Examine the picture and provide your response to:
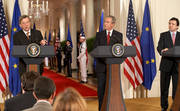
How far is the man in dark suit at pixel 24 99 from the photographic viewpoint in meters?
2.42

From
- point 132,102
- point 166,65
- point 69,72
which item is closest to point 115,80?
point 166,65

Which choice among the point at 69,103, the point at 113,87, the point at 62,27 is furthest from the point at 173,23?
the point at 62,27

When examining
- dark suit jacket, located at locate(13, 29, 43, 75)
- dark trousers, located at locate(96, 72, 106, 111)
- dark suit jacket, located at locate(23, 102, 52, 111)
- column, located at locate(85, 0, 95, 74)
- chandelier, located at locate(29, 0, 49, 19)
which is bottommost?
dark trousers, located at locate(96, 72, 106, 111)

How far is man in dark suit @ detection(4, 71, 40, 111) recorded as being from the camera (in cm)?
242

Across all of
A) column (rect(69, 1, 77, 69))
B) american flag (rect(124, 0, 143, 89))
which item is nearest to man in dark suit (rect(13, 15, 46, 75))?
american flag (rect(124, 0, 143, 89))

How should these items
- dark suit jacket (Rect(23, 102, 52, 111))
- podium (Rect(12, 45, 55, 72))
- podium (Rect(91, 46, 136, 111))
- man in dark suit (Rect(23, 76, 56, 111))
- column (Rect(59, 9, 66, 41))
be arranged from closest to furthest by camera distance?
dark suit jacket (Rect(23, 102, 52, 111)), man in dark suit (Rect(23, 76, 56, 111)), podium (Rect(12, 45, 55, 72)), podium (Rect(91, 46, 136, 111)), column (Rect(59, 9, 66, 41))

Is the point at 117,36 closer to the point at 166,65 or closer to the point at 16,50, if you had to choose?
the point at 166,65

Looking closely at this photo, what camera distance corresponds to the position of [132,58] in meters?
6.78

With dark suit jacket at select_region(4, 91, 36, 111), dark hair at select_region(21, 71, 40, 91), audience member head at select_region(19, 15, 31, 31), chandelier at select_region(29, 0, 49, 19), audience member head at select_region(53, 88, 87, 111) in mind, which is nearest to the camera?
audience member head at select_region(53, 88, 87, 111)

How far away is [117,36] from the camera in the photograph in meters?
4.79

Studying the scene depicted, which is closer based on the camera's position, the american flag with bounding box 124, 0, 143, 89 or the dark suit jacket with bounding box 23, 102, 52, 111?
the dark suit jacket with bounding box 23, 102, 52, 111

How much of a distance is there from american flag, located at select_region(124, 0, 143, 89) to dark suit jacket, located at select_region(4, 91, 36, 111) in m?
4.46

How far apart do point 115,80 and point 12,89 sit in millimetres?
2759

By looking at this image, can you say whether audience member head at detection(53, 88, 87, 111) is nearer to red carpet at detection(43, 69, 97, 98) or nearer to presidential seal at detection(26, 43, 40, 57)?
presidential seal at detection(26, 43, 40, 57)
